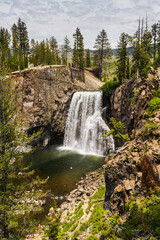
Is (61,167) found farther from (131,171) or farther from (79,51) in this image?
(79,51)

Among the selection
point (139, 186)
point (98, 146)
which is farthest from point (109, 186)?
point (98, 146)

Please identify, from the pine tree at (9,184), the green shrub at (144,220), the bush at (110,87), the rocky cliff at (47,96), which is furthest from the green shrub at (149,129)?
the rocky cliff at (47,96)

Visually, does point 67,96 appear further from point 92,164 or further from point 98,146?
point 92,164

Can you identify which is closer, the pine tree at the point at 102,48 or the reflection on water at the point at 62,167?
the reflection on water at the point at 62,167

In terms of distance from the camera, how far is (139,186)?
8.18 metres

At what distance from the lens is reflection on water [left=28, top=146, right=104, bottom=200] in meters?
20.3

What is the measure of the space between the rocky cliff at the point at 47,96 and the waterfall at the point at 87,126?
2.30 meters

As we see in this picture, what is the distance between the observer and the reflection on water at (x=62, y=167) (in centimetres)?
2028

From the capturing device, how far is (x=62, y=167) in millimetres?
25516

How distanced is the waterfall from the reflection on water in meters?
3.32

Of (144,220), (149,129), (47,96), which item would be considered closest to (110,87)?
(47,96)

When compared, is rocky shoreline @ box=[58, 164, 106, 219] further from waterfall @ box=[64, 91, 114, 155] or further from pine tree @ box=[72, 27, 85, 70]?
pine tree @ box=[72, 27, 85, 70]

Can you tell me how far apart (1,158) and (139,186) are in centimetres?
808

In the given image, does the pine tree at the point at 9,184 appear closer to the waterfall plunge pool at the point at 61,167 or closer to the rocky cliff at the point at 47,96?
the waterfall plunge pool at the point at 61,167
